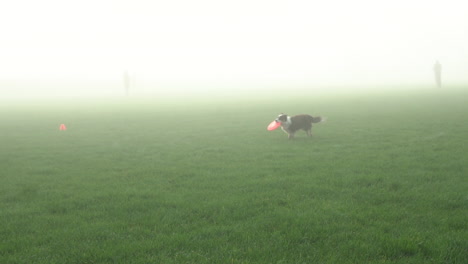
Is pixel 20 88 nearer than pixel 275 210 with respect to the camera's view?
→ No

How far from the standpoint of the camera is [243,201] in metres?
8.51

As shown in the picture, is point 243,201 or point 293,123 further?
point 293,123

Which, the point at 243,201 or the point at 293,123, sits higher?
the point at 293,123

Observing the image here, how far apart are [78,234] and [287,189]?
4692 millimetres

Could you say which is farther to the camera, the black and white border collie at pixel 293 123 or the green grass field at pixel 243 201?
the black and white border collie at pixel 293 123

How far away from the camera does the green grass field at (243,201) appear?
6.23 m

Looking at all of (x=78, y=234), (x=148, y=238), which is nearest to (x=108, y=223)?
(x=78, y=234)

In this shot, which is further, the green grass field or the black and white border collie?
the black and white border collie

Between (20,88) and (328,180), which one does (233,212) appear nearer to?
(328,180)

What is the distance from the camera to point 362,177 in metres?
9.95

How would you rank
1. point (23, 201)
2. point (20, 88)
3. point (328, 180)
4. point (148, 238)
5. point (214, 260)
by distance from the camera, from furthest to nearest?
point (20, 88)
point (328, 180)
point (23, 201)
point (148, 238)
point (214, 260)

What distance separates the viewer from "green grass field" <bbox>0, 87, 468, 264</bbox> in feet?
20.4

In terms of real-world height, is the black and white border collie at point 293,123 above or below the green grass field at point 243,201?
above

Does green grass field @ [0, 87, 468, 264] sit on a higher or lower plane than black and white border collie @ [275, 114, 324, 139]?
lower
